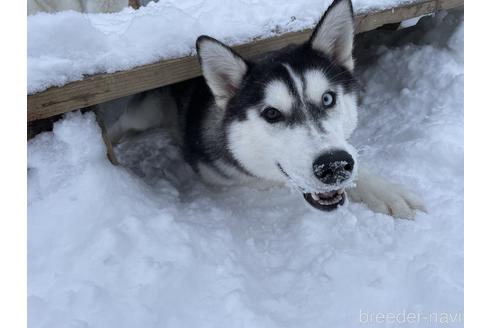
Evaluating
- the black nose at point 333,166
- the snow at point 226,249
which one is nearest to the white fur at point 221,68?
the snow at point 226,249

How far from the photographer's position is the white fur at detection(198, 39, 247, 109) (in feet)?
8.14

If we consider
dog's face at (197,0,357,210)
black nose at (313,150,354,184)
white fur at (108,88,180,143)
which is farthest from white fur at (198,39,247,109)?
white fur at (108,88,180,143)

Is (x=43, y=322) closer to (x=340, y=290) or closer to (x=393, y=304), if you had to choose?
(x=340, y=290)

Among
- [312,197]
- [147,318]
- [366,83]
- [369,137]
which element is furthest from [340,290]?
[366,83]

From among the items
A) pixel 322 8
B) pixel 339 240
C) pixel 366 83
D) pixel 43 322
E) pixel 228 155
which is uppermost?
pixel 322 8

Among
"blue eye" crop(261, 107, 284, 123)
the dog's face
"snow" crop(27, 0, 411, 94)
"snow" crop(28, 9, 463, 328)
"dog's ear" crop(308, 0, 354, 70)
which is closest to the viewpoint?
"snow" crop(28, 9, 463, 328)

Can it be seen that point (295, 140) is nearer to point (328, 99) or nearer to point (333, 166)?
point (333, 166)

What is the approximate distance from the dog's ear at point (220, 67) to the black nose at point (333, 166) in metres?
0.92

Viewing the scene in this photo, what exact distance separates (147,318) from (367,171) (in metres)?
1.80

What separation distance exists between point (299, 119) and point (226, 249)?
0.88m

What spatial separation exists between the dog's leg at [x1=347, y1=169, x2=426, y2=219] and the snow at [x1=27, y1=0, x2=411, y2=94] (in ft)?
4.12

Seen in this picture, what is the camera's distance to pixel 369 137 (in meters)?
3.63

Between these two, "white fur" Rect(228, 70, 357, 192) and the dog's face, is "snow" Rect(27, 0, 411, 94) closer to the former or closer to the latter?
the dog's face

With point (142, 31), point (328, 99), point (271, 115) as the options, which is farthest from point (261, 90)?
point (142, 31)
